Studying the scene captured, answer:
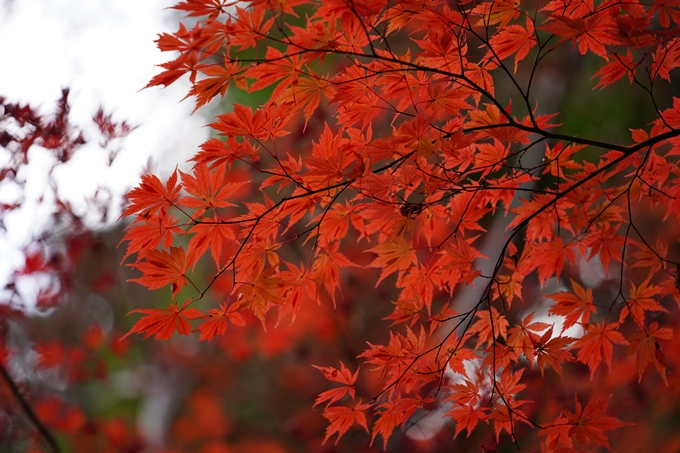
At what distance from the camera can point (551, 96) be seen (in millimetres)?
3771

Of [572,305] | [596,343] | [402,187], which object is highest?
[402,187]

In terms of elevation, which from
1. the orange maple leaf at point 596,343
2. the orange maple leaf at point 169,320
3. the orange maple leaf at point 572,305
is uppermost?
the orange maple leaf at point 169,320

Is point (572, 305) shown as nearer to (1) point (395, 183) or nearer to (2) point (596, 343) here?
(2) point (596, 343)

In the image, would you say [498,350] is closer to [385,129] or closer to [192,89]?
[192,89]

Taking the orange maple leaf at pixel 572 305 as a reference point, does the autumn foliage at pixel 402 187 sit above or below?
above

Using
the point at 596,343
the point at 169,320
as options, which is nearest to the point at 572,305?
the point at 596,343

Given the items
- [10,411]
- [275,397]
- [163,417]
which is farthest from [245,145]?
[275,397]

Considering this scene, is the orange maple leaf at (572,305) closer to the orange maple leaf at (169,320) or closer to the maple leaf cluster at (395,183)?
the maple leaf cluster at (395,183)

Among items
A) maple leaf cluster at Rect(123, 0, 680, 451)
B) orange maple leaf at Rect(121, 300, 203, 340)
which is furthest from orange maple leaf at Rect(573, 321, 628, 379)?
orange maple leaf at Rect(121, 300, 203, 340)

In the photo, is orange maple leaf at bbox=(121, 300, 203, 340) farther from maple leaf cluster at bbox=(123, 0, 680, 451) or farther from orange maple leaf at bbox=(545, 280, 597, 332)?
orange maple leaf at bbox=(545, 280, 597, 332)

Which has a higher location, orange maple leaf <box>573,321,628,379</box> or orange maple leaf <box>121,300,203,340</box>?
orange maple leaf <box>121,300,203,340</box>

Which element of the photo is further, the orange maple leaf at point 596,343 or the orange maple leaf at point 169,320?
the orange maple leaf at point 596,343

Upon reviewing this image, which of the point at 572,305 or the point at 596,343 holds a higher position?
the point at 572,305

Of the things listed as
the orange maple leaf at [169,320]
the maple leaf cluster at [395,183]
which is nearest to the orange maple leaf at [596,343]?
the maple leaf cluster at [395,183]
